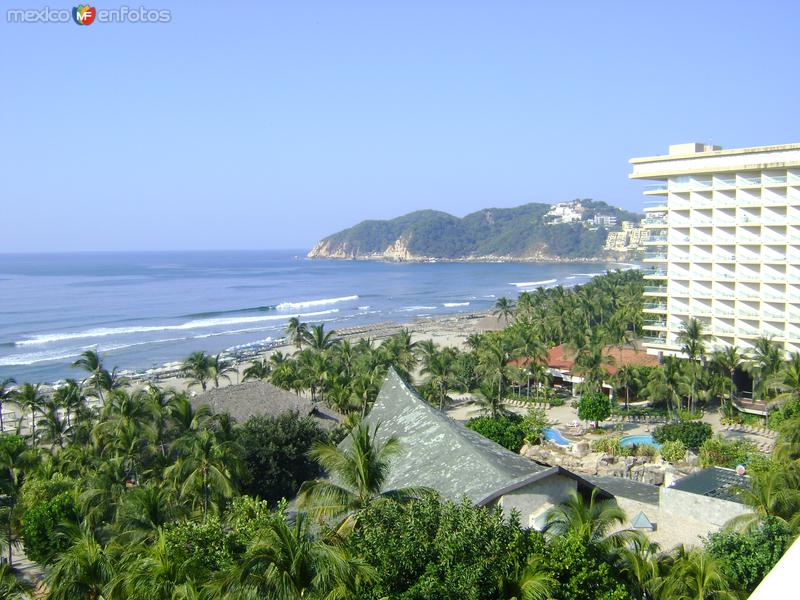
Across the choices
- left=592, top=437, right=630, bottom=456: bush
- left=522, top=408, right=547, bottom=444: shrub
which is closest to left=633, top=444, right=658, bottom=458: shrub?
left=592, top=437, right=630, bottom=456: bush

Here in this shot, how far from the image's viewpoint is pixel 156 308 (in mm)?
108625

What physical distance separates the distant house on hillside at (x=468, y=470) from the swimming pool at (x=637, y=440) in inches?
503

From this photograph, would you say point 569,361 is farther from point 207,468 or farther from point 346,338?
point 346,338

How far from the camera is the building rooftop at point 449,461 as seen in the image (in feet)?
65.6

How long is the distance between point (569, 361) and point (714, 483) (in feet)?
87.1

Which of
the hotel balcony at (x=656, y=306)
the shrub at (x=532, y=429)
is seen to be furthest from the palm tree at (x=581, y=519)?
the hotel balcony at (x=656, y=306)

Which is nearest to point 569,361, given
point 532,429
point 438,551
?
point 532,429

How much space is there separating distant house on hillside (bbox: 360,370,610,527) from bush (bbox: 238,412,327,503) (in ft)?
10.8

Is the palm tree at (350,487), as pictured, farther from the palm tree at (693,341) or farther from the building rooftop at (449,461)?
the palm tree at (693,341)

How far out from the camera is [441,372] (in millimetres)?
44875

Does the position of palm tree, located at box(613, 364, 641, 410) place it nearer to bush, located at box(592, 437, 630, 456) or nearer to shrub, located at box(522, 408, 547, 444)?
shrub, located at box(522, 408, 547, 444)

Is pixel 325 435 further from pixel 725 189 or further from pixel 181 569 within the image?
pixel 725 189

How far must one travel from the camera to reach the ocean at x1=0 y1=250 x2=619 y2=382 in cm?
7506

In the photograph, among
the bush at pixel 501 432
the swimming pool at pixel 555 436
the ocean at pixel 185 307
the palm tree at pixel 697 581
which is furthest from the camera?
the ocean at pixel 185 307
